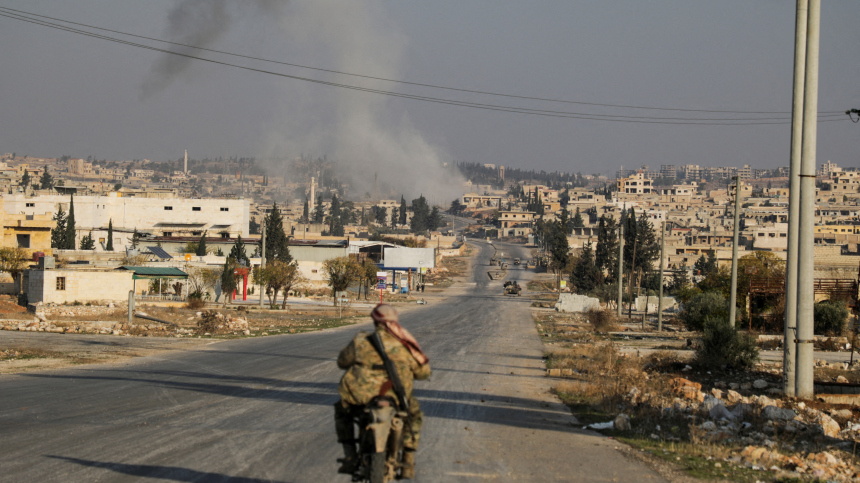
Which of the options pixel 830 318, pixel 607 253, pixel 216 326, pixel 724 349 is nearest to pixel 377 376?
pixel 724 349

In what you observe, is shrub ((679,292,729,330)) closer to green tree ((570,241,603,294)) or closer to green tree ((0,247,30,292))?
green tree ((570,241,603,294))

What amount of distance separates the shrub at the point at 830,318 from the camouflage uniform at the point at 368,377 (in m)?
34.7

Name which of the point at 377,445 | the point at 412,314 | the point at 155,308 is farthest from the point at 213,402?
the point at 412,314

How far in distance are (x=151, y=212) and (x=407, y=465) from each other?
4696 inches

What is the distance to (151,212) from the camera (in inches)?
4599

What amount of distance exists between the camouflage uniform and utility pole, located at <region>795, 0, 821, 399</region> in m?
9.88

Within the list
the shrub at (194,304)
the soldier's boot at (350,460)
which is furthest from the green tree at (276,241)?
the soldier's boot at (350,460)

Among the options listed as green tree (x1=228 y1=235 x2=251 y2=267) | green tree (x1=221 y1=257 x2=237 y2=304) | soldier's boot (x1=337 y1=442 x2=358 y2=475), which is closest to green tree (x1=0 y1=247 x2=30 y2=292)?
green tree (x1=221 y1=257 x2=237 y2=304)

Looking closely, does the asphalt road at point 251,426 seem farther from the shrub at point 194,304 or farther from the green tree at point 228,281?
the green tree at point 228,281

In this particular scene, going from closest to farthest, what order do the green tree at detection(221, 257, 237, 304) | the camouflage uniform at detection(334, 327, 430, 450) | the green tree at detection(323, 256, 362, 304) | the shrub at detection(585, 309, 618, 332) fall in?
the camouflage uniform at detection(334, 327, 430, 450), the shrub at detection(585, 309, 618, 332), the green tree at detection(221, 257, 237, 304), the green tree at detection(323, 256, 362, 304)

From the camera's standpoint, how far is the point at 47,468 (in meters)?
7.89

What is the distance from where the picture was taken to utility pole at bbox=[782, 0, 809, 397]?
13938mm

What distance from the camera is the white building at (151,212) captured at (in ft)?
373

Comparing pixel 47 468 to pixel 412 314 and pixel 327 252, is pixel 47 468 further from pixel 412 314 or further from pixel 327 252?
pixel 327 252
